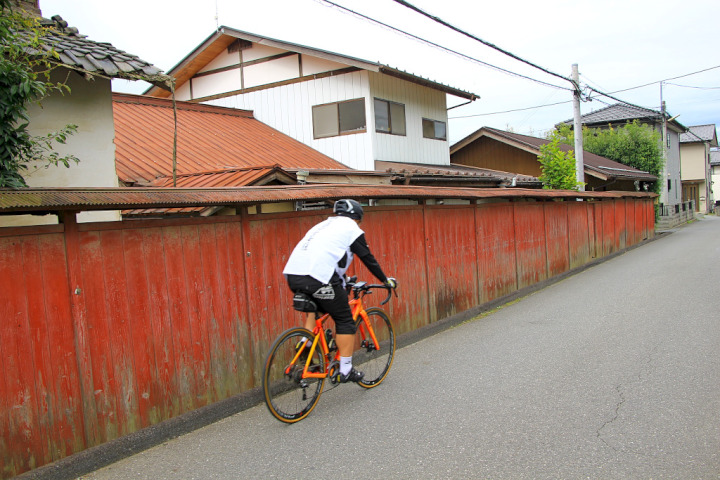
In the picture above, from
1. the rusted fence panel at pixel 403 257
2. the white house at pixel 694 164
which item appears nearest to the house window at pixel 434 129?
the rusted fence panel at pixel 403 257

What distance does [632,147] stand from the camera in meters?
34.8

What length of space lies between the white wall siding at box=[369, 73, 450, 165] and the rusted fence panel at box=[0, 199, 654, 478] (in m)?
9.12

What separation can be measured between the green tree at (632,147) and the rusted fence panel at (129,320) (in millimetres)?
32590

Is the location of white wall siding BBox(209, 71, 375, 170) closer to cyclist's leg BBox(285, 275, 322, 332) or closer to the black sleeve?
the black sleeve

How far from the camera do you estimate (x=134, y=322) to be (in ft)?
14.9

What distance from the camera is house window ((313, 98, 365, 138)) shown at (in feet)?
51.7

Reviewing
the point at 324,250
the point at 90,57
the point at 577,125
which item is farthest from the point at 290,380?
the point at 577,125

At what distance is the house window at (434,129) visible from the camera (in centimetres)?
1814

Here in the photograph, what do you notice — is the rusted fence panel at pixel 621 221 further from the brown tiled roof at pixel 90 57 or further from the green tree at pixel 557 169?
the brown tiled roof at pixel 90 57

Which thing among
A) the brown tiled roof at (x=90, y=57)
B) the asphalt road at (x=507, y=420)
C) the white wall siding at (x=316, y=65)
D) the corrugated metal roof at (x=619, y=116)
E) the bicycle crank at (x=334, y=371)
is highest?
the corrugated metal roof at (x=619, y=116)

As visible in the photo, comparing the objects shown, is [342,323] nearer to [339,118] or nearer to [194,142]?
[194,142]

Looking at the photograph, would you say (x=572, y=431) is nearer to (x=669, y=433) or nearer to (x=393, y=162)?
(x=669, y=433)

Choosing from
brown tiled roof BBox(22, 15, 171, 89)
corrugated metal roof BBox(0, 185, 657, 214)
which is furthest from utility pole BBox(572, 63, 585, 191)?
brown tiled roof BBox(22, 15, 171, 89)

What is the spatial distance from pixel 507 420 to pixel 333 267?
198 centimetres
